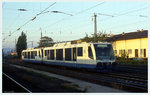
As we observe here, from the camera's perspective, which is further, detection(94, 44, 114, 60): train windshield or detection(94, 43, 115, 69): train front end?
detection(94, 44, 114, 60): train windshield

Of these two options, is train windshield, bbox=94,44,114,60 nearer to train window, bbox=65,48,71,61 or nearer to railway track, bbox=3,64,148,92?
railway track, bbox=3,64,148,92

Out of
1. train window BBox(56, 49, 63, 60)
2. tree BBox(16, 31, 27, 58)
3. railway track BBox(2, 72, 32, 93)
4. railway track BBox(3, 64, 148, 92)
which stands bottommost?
railway track BBox(2, 72, 32, 93)

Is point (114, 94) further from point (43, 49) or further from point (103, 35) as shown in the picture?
point (103, 35)

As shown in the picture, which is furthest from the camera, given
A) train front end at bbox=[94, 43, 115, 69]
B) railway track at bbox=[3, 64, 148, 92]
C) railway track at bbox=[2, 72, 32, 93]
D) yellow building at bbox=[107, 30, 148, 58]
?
yellow building at bbox=[107, 30, 148, 58]

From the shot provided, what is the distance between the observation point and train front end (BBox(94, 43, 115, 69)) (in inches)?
772

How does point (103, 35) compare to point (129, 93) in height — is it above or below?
above

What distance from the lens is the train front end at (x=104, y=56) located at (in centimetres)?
1962

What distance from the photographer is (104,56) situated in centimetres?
2012

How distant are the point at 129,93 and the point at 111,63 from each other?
29.7ft

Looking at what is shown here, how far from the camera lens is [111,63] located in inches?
786

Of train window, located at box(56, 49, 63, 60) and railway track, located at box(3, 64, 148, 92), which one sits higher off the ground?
train window, located at box(56, 49, 63, 60)

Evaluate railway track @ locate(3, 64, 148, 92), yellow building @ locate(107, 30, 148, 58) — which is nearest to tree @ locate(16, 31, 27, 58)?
yellow building @ locate(107, 30, 148, 58)

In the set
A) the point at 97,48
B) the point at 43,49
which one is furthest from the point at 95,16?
the point at 97,48

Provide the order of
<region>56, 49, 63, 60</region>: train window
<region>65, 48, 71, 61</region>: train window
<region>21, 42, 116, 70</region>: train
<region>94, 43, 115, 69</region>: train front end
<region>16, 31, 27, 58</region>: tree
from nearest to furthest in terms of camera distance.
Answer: <region>94, 43, 115, 69</region>: train front end → <region>21, 42, 116, 70</region>: train → <region>65, 48, 71, 61</region>: train window → <region>56, 49, 63, 60</region>: train window → <region>16, 31, 27, 58</region>: tree
